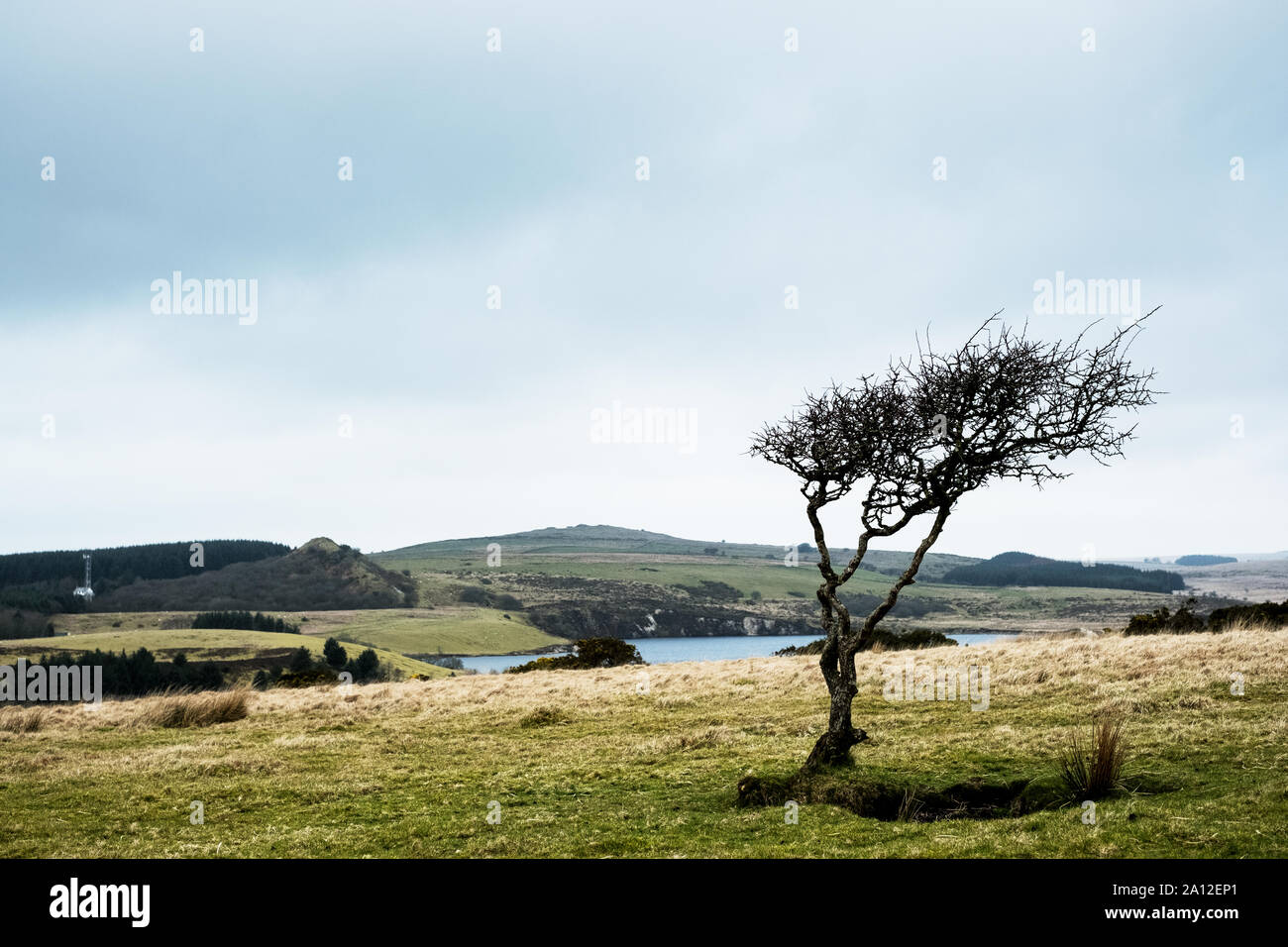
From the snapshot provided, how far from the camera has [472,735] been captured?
2019 cm

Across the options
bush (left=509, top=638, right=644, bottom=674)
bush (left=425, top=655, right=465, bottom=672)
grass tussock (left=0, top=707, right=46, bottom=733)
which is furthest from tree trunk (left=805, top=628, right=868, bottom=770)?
bush (left=425, top=655, right=465, bottom=672)

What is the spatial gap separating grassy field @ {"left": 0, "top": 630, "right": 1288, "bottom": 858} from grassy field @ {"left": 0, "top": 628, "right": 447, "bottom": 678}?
54533 millimetres

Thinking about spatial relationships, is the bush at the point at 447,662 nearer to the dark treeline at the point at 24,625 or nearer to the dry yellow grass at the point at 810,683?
the dark treeline at the point at 24,625

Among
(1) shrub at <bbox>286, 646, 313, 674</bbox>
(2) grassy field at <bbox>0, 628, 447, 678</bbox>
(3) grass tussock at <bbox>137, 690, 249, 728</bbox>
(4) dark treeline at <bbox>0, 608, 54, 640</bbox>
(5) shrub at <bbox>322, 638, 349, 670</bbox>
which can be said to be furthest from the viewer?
(4) dark treeline at <bbox>0, 608, 54, 640</bbox>

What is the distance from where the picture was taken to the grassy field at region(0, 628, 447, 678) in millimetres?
73875

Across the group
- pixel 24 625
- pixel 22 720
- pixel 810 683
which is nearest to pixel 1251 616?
pixel 810 683

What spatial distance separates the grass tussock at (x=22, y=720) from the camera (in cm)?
2181

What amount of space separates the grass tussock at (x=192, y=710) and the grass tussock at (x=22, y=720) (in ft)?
8.07

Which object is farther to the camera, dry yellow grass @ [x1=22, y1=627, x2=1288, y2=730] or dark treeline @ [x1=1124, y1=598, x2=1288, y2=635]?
dark treeline @ [x1=1124, y1=598, x2=1288, y2=635]

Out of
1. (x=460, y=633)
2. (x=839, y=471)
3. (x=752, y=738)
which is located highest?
(x=839, y=471)

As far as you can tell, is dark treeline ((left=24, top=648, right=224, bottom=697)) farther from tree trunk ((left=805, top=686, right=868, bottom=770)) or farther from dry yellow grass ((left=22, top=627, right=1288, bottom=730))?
tree trunk ((left=805, top=686, right=868, bottom=770))

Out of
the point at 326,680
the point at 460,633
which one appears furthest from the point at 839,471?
the point at 460,633
